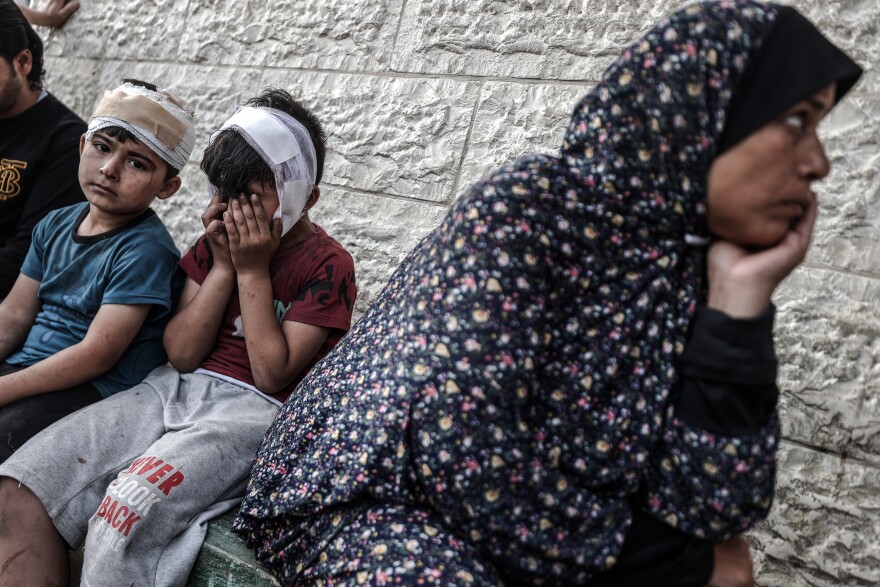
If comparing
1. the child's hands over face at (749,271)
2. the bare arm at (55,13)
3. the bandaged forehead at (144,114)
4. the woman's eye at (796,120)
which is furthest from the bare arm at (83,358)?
the bare arm at (55,13)

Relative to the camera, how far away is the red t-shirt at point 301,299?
2.51 m

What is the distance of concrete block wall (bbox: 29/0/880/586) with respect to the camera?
2.45 meters

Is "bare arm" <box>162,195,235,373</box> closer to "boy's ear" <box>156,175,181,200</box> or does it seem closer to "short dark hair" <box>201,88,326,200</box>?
"short dark hair" <box>201,88,326,200</box>

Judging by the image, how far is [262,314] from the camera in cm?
245

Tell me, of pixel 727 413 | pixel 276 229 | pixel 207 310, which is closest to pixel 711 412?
pixel 727 413

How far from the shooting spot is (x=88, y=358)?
2539 mm

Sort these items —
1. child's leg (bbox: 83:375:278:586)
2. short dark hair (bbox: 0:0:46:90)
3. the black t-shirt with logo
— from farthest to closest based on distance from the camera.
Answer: short dark hair (bbox: 0:0:46:90) → the black t-shirt with logo → child's leg (bbox: 83:375:278:586)

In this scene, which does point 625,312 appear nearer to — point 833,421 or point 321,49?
point 833,421

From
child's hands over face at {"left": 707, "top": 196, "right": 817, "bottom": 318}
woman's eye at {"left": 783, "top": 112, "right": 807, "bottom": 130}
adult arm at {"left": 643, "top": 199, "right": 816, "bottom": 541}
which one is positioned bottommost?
adult arm at {"left": 643, "top": 199, "right": 816, "bottom": 541}

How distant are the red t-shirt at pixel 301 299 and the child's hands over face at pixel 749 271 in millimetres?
1201

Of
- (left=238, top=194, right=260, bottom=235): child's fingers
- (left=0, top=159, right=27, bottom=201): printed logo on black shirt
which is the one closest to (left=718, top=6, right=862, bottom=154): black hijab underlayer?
(left=238, top=194, right=260, bottom=235): child's fingers

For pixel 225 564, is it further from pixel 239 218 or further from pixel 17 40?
pixel 17 40

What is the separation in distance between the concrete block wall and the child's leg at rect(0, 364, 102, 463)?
1.28 m

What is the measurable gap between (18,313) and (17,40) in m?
1.39
